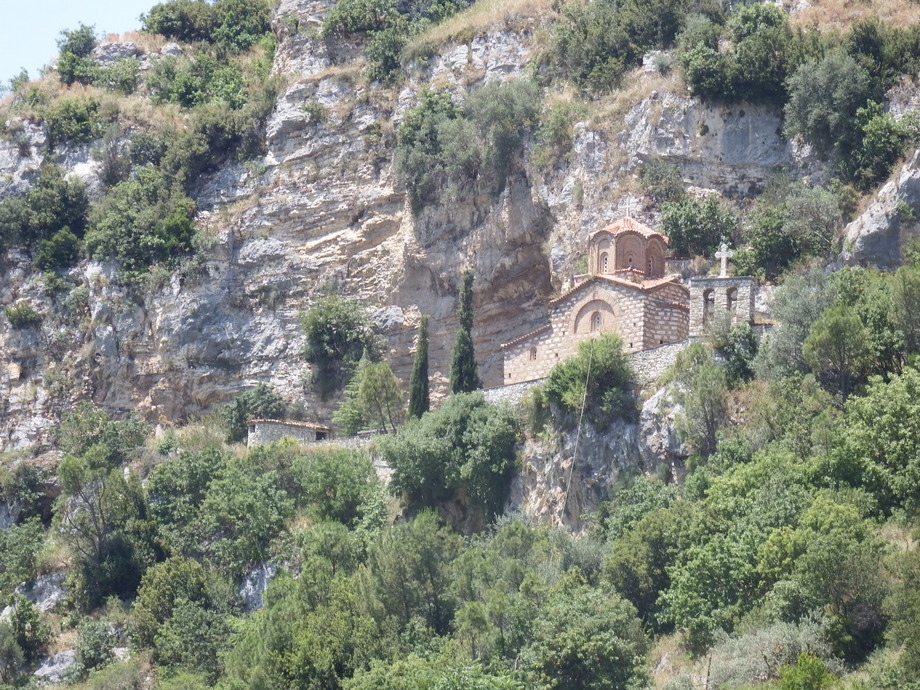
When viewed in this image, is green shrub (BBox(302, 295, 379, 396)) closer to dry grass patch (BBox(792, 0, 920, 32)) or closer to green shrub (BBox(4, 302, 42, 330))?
green shrub (BBox(4, 302, 42, 330))

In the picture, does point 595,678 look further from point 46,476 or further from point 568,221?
point 46,476

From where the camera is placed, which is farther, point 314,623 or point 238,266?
point 238,266

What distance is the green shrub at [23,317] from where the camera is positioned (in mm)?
60562

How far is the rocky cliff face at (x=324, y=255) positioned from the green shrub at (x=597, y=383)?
21.2 feet

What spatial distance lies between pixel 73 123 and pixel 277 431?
670 inches

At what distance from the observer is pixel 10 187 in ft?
209

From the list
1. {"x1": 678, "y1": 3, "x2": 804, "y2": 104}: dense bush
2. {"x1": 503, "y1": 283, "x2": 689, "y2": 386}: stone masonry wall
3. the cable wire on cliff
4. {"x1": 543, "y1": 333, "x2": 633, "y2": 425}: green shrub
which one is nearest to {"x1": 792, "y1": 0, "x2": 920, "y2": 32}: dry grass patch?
{"x1": 678, "y1": 3, "x2": 804, "y2": 104}: dense bush

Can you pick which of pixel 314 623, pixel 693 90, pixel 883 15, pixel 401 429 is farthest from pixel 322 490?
pixel 883 15

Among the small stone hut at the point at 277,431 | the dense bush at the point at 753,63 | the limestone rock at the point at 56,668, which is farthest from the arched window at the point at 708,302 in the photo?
the limestone rock at the point at 56,668

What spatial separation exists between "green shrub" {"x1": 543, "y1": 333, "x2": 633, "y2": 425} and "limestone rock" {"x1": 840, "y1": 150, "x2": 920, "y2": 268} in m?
6.51

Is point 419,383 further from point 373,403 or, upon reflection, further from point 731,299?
point 731,299

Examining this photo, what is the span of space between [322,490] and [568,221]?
10993 mm

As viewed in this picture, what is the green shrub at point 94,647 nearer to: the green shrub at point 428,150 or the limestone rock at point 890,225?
the green shrub at point 428,150

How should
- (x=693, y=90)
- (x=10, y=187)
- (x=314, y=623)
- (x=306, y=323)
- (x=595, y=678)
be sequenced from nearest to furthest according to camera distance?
1. (x=595, y=678)
2. (x=314, y=623)
3. (x=693, y=90)
4. (x=306, y=323)
5. (x=10, y=187)
